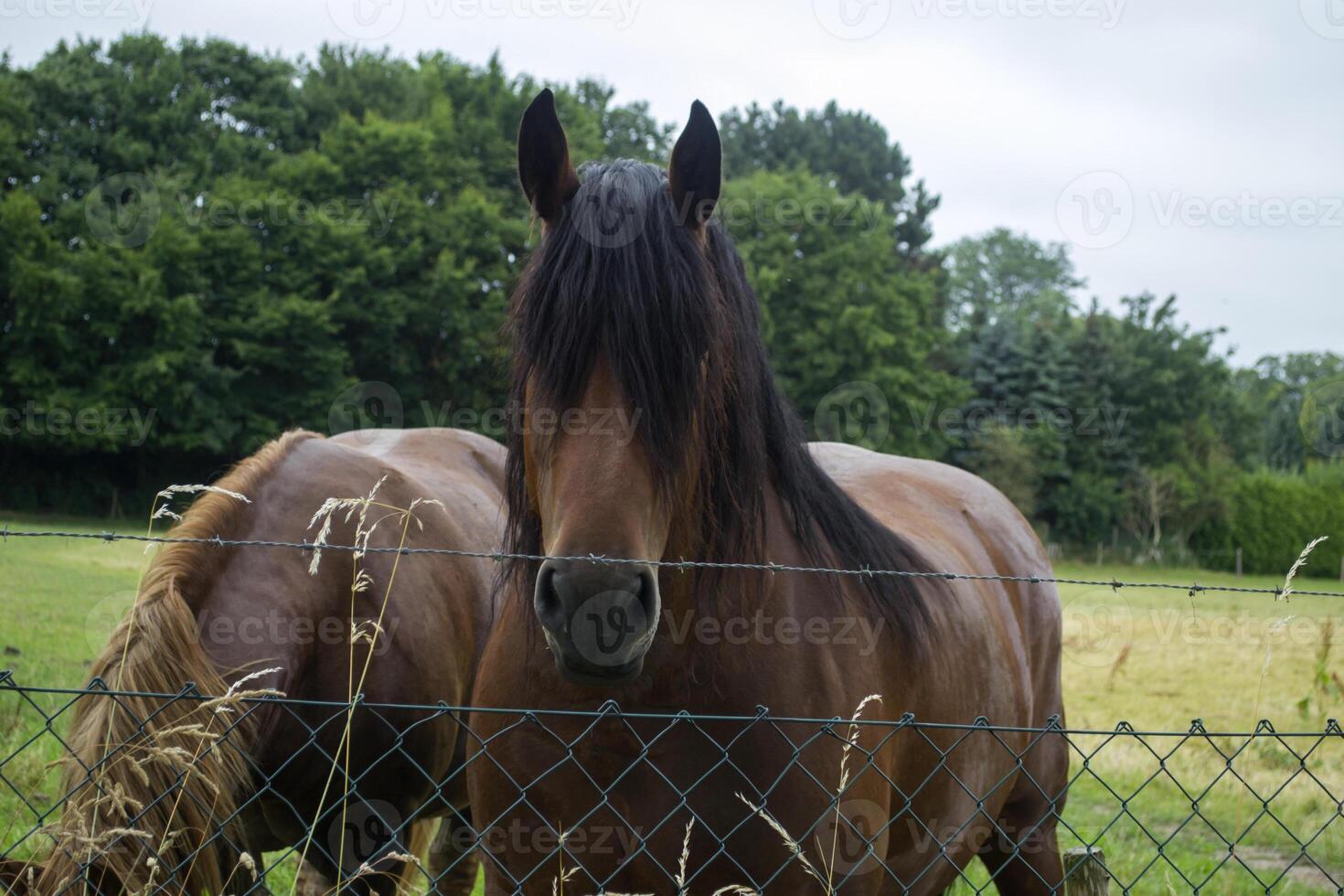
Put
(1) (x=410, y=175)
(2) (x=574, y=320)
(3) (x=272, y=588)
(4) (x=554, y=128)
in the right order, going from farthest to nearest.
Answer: (1) (x=410, y=175)
(3) (x=272, y=588)
(4) (x=554, y=128)
(2) (x=574, y=320)

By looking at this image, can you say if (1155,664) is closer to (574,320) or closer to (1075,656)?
(1075,656)

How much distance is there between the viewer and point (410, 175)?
3262 centimetres

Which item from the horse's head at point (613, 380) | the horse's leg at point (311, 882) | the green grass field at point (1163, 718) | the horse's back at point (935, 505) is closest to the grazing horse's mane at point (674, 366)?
the horse's head at point (613, 380)

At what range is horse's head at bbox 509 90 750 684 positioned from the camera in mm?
1901

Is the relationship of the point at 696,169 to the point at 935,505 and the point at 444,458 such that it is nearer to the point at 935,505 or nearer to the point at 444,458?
the point at 935,505

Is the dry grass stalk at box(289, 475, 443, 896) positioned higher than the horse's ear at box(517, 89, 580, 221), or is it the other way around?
the horse's ear at box(517, 89, 580, 221)

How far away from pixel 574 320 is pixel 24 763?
474cm

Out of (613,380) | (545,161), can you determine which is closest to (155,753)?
(613,380)

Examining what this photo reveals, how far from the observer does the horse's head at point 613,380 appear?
1901 mm

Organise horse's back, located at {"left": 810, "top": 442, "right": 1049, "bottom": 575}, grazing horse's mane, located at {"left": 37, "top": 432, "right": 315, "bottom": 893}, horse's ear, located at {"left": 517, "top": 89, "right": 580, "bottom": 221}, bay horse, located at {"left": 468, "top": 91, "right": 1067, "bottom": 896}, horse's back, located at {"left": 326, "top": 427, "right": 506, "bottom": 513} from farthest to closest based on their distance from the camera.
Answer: horse's back, located at {"left": 326, "top": 427, "right": 506, "bottom": 513} → horse's back, located at {"left": 810, "top": 442, "right": 1049, "bottom": 575} → horse's ear, located at {"left": 517, "top": 89, "right": 580, "bottom": 221} → grazing horse's mane, located at {"left": 37, "top": 432, "right": 315, "bottom": 893} → bay horse, located at {"left": 468, "top": 91, "right": 1067, "bottom": 896}

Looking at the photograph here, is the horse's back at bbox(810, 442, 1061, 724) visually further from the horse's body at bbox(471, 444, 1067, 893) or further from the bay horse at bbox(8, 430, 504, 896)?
the bay horse at bbox(8, 430, 504, 896)

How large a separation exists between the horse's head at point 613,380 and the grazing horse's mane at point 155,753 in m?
0.90

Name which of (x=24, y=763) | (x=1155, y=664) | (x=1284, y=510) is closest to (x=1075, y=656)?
(x=1155, y=664)

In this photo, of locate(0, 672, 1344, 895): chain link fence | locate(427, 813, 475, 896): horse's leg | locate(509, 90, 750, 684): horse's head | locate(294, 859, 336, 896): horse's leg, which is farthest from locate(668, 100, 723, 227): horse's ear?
locate(427, 813, 475, 896): horse's leg
